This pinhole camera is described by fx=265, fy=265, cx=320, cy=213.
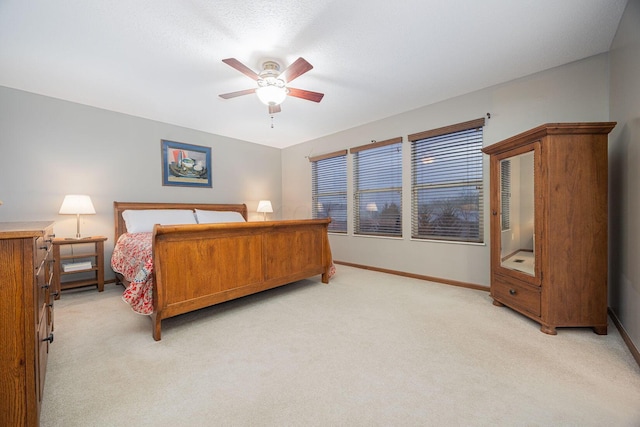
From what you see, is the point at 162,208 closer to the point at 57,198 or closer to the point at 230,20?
the point at 57,198

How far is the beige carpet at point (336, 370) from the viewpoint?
1.30 m

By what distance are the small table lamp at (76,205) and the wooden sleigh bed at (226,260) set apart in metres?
1.25

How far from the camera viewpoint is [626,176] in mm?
2035

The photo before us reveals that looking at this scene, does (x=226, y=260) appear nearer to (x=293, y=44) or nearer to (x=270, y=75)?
(x=270, y=75)

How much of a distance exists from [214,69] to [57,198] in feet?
8.65

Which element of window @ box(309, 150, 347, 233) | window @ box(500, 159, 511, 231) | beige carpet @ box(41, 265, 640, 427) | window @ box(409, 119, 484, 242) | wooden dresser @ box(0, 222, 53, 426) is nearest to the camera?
wooden dresser @ box(0, 222, 53, 426)

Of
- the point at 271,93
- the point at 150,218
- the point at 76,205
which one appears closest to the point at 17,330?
the point at 271,93

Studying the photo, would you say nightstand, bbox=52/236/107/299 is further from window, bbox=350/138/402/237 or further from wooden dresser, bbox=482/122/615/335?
wooden dresser, bbox=482/122/615/335

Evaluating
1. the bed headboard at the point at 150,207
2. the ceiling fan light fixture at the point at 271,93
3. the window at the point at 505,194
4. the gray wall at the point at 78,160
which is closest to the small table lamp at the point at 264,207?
the bed headboard at the point at 150,207

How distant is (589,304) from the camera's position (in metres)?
2.09

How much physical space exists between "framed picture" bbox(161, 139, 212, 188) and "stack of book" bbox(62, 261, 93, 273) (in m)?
1.49

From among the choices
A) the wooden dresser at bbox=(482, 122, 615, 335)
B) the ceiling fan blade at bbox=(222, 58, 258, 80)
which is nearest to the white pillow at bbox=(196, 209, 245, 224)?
the ceiling fan blade at bbox=(222, 58, 258, 80)

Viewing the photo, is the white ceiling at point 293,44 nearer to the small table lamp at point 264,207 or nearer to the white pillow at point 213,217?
the white pillow at point 213,217

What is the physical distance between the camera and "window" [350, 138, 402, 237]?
13.4 feet
